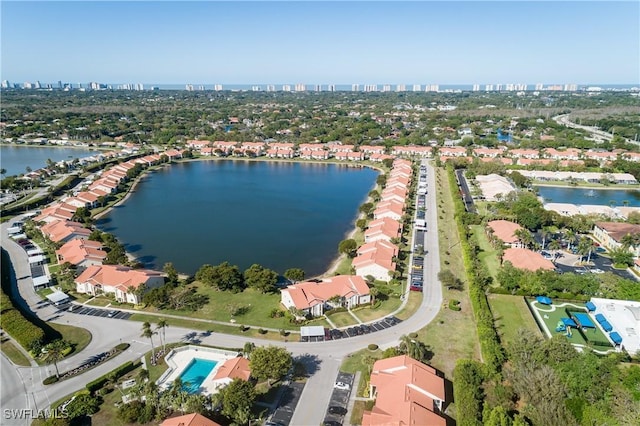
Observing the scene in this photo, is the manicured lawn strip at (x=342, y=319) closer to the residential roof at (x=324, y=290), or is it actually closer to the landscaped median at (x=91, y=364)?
the residential roof at (x=324, y=290)

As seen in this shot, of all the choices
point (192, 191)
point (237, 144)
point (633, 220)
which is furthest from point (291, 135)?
point (633, 220)

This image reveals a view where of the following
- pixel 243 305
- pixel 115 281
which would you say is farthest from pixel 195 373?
pixel 115 281

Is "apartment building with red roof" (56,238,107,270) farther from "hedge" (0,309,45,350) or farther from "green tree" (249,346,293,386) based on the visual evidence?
"green tree" (249,346,293,386)

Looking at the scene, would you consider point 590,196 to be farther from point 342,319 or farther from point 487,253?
point 342,319

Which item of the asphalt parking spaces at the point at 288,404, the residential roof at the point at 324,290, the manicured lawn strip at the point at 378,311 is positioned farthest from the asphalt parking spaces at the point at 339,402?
the residential roof at the point at 324,290

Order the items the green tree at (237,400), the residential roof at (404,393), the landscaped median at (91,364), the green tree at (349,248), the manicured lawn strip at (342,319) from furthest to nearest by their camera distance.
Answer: the green tree at (349,248), the manicured lawn strip at (342,319), the landscaped median at (91,364), the green tree at (237,400), the residential roof at (404,393)

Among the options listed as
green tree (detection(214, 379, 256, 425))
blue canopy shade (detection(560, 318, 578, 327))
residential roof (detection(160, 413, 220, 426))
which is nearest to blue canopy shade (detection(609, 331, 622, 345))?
blue canopy shade (detection(560, 318, 578, 327))
